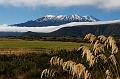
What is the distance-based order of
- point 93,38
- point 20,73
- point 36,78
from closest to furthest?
point 93,38 < point 36,78 < point 20,73

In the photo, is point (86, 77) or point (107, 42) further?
point (107, 42)

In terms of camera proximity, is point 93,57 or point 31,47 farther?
point 31,47

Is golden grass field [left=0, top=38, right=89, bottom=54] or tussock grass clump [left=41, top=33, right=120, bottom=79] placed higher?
tussock grass clump [left=41, top=33, right=120, bottom=79]

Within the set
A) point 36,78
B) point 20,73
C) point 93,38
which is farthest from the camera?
point 20,73

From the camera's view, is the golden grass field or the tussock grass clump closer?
the tussock grass clump

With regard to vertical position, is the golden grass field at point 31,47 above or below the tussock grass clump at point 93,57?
below

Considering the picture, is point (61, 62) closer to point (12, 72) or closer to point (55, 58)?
point (55, 58)

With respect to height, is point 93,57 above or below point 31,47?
above

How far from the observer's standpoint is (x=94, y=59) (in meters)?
5.82

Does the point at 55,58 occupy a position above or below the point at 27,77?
above

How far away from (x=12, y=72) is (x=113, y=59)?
15.0 m

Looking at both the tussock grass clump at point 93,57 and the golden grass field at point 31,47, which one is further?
the golden grass field at point 31,47

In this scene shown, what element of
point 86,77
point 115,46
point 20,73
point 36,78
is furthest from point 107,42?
point 20,73

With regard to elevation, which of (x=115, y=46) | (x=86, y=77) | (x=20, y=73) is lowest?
(x=20, y=73)
